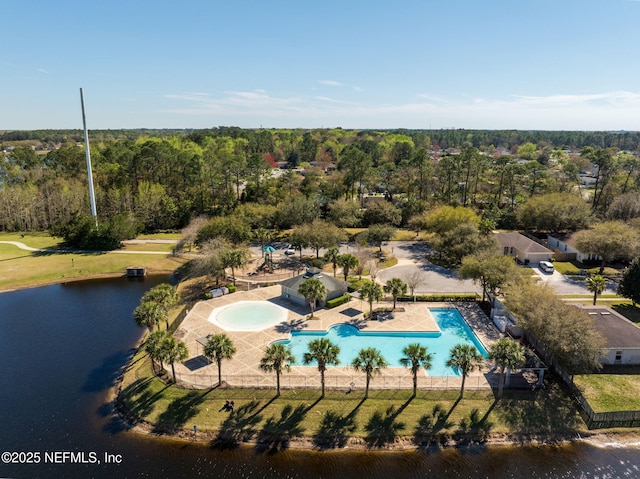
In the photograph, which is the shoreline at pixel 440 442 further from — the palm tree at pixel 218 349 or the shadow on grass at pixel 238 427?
the palm tree at pixel 218 349

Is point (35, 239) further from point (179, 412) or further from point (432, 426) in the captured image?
point (432, 426)

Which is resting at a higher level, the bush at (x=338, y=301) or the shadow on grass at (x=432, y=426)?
the bush at (x=338, y=301)

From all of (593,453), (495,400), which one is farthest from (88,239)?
(593,453)

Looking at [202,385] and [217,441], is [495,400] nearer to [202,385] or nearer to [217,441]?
[217,441]

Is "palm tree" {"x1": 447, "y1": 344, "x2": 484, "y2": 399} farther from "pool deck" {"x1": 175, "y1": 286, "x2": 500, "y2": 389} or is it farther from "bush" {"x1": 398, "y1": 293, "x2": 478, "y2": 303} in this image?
"bush" {"x1": 398, "y1": 293, "x2": 478, "y2": 303}

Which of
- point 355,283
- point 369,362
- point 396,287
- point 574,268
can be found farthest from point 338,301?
point 574,268

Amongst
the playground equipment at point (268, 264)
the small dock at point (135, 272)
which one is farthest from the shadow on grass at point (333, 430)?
the small dock at point (135, 272)
